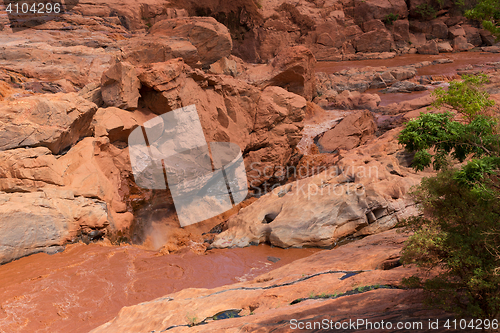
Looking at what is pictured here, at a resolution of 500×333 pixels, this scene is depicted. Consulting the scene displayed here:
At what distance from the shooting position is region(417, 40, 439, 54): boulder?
29.3 m

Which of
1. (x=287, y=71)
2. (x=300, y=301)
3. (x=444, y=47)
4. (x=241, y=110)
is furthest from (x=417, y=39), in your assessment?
(x=300, y=301)

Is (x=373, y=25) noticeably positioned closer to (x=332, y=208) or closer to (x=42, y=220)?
(x=332, y=208)

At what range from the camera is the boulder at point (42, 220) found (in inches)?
275

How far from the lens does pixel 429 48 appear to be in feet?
96.7

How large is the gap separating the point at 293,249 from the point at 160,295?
3.37m

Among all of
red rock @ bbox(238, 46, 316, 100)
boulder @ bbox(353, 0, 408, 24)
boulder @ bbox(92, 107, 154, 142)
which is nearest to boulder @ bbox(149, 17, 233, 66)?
red rock @ bbox(238, 46, 316, 100)

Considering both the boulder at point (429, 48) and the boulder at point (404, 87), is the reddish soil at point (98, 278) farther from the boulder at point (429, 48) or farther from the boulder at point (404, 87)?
the boulder at point (429, 48)

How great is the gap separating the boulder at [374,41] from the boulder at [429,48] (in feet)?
8.91

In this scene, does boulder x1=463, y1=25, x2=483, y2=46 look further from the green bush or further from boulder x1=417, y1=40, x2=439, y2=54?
boulder x1=417, y1=40, x2=439, y2=54

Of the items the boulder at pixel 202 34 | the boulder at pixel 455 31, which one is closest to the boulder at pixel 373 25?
the boulder at pixel 455 31

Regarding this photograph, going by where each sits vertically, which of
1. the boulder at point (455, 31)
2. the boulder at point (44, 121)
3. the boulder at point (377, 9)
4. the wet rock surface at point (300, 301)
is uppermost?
the boulder at point (377, 9)

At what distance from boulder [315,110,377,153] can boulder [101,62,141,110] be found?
Answer: 8426mm

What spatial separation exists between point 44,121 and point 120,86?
267cm

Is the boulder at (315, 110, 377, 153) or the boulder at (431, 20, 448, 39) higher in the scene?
the boulder at (431, 20, 448, 39)
